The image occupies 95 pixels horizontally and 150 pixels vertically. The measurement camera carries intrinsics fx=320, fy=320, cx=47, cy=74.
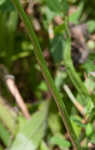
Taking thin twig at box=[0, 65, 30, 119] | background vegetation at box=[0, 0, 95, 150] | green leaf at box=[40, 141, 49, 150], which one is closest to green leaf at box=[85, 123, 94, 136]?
background vegetation at box=[0, 0, 95, 150]

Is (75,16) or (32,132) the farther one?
(75,16)

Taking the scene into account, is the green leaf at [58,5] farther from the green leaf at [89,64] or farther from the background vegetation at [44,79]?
the green leaf at [89,64]

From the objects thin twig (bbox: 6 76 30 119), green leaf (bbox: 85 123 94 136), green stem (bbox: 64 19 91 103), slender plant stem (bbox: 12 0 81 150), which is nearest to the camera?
slender plant stem (bbox: 12 0 81 150)

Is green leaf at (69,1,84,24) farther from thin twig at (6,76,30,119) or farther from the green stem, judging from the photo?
thin twig at (6,76,30,119)

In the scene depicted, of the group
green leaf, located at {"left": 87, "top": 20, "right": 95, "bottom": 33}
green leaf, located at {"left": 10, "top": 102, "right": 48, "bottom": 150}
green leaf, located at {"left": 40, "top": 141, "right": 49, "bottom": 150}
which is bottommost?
green leaf, located at {"left": 40, "top": 141, "right": 49, "bottom": 150}

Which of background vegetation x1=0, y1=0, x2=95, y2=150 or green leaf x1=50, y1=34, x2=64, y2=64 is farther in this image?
green leaf x1=50, y1=34, x2=64, y2=64

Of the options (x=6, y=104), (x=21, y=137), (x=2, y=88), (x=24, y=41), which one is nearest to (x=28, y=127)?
(x=21, y=137)

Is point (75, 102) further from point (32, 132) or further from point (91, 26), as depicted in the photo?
point (91, 26)

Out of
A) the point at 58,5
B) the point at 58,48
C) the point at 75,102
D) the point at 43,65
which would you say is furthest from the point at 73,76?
the point at 43,65

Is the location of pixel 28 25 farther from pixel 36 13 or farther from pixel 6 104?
pixel 36 13
